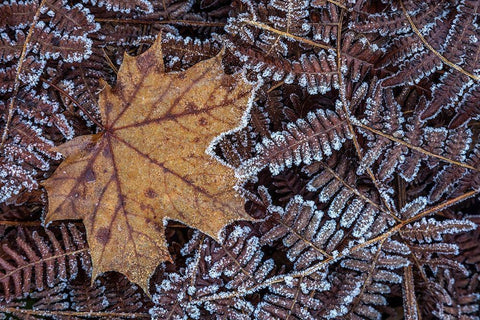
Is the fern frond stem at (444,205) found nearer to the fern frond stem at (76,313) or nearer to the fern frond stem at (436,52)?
the fern frond stem at (436,52)

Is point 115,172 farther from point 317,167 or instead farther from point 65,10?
point 317,167

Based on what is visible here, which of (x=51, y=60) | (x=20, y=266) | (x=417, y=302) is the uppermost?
(x=51, y=60)

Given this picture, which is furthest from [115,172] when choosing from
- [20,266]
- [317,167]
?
[317,167]

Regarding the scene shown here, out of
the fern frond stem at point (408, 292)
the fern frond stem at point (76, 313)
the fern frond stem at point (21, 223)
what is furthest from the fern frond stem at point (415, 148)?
the fern frond stem at point (21, 223)

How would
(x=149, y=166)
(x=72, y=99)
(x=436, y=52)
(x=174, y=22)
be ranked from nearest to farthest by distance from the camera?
(x=149, y=166) → (x=436, y=52) → (x=72, y=99) → (x=174, y=22)

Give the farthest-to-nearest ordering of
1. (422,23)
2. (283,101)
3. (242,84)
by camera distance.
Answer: (283,101) < (422,23) < (242,84)

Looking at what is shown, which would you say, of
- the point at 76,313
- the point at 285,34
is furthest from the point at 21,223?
the point at 285,34

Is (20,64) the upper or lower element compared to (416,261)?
upper

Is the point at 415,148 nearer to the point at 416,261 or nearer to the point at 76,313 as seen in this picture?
the point at 416,261

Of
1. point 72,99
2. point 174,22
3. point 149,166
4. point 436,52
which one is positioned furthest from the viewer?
point 174,22
